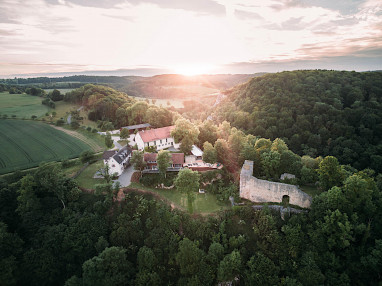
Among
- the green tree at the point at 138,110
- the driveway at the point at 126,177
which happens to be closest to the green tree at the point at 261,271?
the driveway at the point at 126,177

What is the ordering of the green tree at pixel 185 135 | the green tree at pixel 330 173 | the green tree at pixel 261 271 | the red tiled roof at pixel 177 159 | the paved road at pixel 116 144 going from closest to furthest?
the green tree at pixel 261 271 < the green tree at pixel 330 173 < the red tiled roof at pixel 177 159 < the green tree at pixel 185 135 < the paved road at pixel 116 144

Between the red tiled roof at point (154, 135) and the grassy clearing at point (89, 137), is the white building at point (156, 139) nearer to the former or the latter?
the red tiled roof at point (154, 135)

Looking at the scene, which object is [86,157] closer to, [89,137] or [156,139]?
[156,139]

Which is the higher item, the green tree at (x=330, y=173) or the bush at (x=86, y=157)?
the green tree at (x=330, y=173)

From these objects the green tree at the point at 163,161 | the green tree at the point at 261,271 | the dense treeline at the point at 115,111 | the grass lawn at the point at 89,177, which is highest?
the dense treeline at the point at 115,111

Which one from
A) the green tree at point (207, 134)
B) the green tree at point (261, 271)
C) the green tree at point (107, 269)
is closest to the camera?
the green tree at point (261, 271)

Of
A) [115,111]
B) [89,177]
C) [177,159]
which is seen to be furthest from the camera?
[115,111]

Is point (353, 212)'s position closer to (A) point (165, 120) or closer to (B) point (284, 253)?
(B) point (284, 253)

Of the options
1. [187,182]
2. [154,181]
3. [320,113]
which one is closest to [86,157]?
[154,181]
